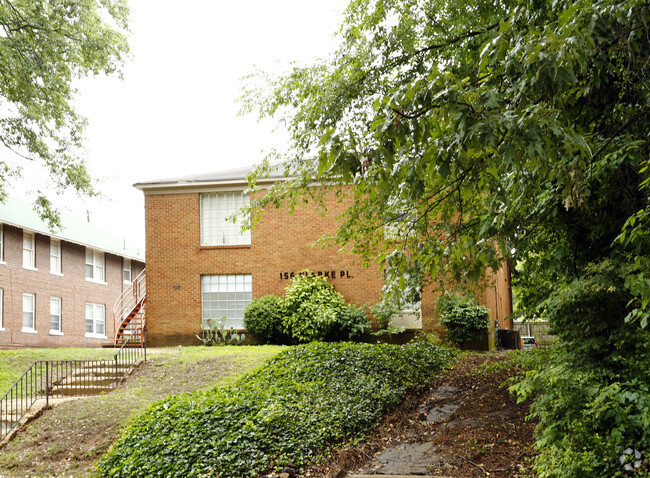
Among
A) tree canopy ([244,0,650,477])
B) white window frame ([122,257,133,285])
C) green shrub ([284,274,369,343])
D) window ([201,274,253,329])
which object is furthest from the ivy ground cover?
white window frame ([122,257,133,285])

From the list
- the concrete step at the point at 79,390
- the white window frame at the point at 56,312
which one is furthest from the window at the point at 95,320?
the concrete step at the point at 79,390

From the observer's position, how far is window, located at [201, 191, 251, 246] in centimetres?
1969

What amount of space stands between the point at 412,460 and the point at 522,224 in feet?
9.87

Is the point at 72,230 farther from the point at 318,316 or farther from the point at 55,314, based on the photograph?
the point at 318,316

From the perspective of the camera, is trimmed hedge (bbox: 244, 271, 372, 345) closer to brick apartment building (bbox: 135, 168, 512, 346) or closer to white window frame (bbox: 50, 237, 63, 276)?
brick apartment building (bbox: 135, 168, 512, 346)

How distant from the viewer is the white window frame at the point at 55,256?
2764cm

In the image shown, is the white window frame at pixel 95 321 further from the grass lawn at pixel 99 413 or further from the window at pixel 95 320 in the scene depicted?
the grass lawn at pixel 99 413

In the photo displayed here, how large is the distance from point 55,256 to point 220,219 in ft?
42.6

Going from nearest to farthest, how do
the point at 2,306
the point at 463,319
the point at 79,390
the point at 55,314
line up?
the point at 79,390 → the point at 463,319 → the point at 2,306 → the point at 55,314

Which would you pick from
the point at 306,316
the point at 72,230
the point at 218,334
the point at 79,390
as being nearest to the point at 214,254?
the point at 218,334

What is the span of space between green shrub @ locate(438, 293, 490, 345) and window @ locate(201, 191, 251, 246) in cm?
751

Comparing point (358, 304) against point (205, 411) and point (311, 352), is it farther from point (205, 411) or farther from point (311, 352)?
point (205, 411)

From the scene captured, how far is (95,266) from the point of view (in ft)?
102

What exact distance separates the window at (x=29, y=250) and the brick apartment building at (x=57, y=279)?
0.14 feet
